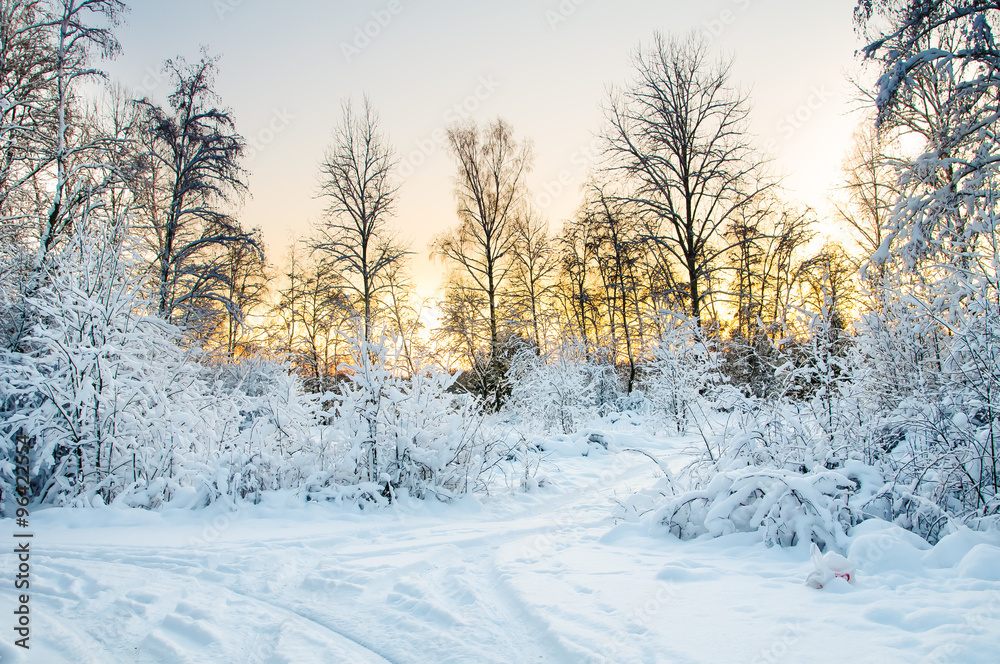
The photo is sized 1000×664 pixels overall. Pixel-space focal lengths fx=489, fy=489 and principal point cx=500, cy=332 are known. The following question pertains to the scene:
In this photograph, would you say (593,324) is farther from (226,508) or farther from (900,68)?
(226,508)

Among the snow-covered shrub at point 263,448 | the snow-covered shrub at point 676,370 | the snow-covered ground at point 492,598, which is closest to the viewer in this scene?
the snow-covered ground at point 492,598

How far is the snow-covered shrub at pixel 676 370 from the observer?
11086mm

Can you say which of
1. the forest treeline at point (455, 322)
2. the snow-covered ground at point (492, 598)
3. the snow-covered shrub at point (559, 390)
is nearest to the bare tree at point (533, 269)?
the forest treeline at point (455, 322)

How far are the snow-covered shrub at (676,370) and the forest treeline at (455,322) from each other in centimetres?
8

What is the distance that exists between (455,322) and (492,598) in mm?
14956

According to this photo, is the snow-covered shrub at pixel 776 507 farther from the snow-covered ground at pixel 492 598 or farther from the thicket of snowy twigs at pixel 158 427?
the thicket of snowy twigs at pixel 158 427

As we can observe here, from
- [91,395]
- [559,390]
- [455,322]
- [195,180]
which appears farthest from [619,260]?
[91,395]

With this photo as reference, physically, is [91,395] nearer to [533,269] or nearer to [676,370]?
[676,370]

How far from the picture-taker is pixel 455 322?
1753cm

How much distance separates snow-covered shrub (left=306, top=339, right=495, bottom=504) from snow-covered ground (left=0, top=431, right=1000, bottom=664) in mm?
1294

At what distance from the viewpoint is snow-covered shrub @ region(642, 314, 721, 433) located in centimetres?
1109

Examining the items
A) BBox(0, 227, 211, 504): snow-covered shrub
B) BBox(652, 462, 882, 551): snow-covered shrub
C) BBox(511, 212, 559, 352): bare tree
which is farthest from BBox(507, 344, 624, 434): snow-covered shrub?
BBox(0, 227, 211, 504): snow-covered shrub

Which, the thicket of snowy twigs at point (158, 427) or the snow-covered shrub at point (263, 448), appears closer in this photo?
the thicket of snowy twigs at point (158, 427)

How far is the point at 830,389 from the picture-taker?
4.54 meters
